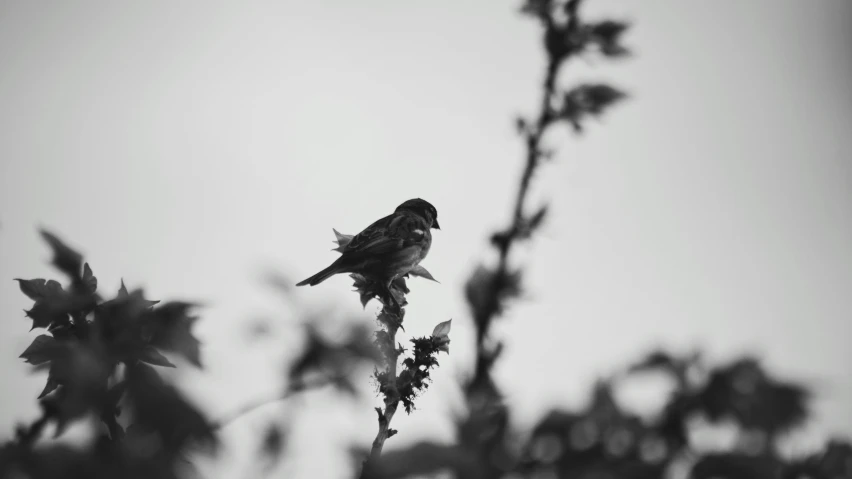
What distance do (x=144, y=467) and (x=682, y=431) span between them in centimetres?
125

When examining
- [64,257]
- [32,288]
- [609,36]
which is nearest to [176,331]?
[64,257]

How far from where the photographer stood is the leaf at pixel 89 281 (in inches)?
86.6

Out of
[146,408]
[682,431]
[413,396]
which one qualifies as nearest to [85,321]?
[146,408]

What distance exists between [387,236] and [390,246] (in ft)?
2.56

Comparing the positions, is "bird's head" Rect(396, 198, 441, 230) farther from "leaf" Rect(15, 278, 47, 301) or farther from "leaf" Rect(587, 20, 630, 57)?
"leaf" Rect(15, 278, 47, 301)

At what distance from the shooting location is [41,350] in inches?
83.9

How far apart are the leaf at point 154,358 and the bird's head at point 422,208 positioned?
191 inches

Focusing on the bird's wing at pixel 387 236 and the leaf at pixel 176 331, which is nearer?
the leaf at pixel 176 331

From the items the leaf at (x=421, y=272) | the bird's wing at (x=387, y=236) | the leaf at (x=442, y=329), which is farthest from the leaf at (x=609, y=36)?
the bird's wing at (x=387, y=236)

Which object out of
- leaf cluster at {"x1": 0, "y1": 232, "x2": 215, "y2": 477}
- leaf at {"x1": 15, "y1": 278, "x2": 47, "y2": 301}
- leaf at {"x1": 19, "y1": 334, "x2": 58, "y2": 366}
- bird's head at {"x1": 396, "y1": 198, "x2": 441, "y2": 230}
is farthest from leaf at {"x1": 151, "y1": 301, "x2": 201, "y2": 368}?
bird's head at {"x1": 396, "y1": 198, "x2": 441, "y2": 230}

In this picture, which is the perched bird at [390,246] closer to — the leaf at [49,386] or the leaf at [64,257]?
the leaf at [64,257]

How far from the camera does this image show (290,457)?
8.04 ft

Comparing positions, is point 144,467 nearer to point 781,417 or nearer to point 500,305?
point 500,305

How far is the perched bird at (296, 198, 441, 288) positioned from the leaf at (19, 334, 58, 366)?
180 cm
